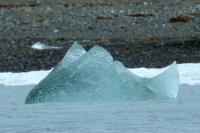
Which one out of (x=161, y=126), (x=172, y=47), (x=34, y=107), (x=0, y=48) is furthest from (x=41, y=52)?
(x=161, y=126)

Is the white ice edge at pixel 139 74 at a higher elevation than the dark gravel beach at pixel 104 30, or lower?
lower

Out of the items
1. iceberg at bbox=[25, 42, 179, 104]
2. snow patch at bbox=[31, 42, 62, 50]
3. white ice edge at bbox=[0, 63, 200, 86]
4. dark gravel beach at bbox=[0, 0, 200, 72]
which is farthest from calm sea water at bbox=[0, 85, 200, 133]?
snow patch at bbox=[31, 42, 62, 50]

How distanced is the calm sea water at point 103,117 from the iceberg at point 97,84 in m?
0.11

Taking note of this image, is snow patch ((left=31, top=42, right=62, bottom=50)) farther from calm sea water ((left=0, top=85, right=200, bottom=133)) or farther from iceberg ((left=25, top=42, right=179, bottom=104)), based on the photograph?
iceberg ((left=25, top=42, right=179, bottom=104))

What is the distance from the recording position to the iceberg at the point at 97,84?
8.27 m

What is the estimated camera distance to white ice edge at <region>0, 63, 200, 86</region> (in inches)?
396

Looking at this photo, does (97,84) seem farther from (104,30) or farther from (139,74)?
(104,30)

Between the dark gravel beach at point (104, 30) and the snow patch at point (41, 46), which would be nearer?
the dark gravel beach at point (104, 30)

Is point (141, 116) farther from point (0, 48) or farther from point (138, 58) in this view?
point (0, 48)

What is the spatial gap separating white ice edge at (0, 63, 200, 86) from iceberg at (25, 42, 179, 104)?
136cm

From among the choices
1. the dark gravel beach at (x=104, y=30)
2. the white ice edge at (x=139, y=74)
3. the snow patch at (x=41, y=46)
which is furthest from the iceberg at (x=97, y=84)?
the snow patch at (x=41, y=46)

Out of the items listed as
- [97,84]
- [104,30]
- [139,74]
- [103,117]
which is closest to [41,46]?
[104,30]

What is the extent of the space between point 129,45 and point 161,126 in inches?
236

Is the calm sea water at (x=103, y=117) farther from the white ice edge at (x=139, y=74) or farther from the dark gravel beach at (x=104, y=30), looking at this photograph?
the dark gravel beach at (x=104, y=30)
